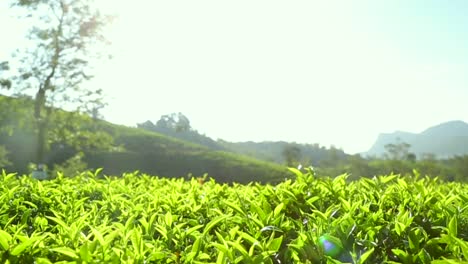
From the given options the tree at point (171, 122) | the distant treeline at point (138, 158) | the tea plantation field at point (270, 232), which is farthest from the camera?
the tree at point (171, 122)

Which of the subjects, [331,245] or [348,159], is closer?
[331,245]

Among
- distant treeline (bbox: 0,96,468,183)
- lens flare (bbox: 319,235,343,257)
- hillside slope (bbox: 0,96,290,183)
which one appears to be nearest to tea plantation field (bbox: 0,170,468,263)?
lens flare (bbox: 319,235,343,257)

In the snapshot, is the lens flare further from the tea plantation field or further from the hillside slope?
the hillside slope

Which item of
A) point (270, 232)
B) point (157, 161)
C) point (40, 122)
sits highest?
point (40, 122)

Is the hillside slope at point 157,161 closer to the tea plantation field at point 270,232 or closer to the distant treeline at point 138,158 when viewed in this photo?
the distant treeline at point 138,158

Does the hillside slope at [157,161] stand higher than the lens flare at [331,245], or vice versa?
the lens flare at [331,245]

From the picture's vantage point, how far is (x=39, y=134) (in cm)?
2497

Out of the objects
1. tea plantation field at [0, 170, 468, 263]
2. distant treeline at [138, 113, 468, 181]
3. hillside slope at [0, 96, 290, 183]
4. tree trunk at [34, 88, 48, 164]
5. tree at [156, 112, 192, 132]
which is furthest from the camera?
tree at [156, 112, 192, 132]

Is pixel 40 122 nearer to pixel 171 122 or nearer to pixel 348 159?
pixel 348 159

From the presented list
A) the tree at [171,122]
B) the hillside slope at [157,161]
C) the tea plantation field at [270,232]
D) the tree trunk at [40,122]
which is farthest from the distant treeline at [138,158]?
the tree at [171,122]

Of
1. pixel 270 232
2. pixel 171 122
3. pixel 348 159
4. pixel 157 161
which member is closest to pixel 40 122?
pixel 270 232

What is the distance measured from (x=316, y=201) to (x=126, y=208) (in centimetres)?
140

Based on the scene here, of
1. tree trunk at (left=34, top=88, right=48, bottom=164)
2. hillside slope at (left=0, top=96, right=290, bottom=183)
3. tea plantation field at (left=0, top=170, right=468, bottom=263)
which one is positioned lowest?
hillside slope at (left=0, top=96, right=290, bottom=183)

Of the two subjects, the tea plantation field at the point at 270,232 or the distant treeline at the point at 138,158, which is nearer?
the tea plantation field at the point at 270,232
